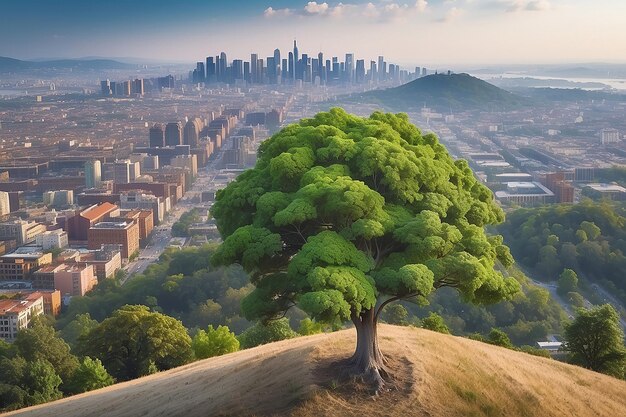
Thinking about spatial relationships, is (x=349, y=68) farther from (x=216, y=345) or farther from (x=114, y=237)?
(x=216, y=345)

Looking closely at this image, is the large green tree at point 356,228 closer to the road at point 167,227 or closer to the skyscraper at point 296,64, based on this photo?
the road at point 167,227

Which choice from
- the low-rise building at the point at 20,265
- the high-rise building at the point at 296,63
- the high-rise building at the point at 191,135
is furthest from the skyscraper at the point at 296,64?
the low-rise building at the point at 20,265

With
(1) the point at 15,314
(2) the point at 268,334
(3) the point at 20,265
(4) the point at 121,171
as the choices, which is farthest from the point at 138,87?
(2) the point at 268,334

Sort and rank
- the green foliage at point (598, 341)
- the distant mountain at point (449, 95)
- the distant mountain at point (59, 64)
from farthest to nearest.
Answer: the distant mountain at point (59, 64)
the distant mountain at point (449, 95)
the green foliage at point (598, 341)

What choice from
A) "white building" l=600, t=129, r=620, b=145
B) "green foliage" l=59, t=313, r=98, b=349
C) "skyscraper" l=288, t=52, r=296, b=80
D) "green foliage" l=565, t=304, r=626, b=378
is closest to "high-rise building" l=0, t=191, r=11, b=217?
"green foliage" l=59, t=313, r=98, b=349

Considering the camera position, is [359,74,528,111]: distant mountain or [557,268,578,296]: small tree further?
[359,74,528,111]: distant mountain

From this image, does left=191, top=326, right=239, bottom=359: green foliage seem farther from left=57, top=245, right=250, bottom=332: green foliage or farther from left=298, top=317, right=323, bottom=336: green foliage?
left=57, top=245, right=250, bottom=332: green foliage
